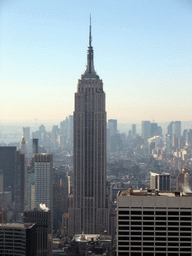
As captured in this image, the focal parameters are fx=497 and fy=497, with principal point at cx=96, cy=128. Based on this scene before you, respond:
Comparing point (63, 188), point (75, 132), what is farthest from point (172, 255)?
point (75, 132)

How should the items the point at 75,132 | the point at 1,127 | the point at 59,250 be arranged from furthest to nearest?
the point at 75,132, the point at 59,250, the point at 1,127

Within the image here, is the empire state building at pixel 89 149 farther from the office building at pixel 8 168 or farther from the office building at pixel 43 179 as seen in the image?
the office building at pixel 8 168

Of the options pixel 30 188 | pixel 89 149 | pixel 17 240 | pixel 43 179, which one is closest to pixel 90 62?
pixel 89 149

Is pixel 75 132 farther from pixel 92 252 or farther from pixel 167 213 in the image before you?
pixel 167 213

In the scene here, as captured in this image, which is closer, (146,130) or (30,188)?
(146,130)

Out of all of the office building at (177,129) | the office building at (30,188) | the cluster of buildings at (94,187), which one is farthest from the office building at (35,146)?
the office building at (177,129)

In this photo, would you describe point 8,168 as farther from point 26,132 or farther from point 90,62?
point 90,62
